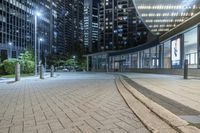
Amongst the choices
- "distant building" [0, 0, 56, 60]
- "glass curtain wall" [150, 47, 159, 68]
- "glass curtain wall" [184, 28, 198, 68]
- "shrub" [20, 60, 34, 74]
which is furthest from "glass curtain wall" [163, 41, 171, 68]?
"distant building" [0, 0, 56, 60]

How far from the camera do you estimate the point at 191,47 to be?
38000mm

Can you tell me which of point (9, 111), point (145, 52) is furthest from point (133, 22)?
point (9, 111)

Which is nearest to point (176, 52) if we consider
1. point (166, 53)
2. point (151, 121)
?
point (166, 53)

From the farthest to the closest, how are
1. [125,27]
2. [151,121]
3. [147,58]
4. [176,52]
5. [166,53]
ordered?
1. [125,27]
2. [147,58]
3. [166,53]
4. [176,52]
5. [151,121]

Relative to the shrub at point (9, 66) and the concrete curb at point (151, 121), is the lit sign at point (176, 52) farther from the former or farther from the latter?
the concrete curb at point (151, 121)

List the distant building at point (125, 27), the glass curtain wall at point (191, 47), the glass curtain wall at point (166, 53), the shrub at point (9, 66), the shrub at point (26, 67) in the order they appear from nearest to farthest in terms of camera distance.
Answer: the glass curtain wall at point (191, 47) → the shrub at point (9, 66) → the shrub at point (26, 67) → the glass curtain wall at point (166, 53) → the distant building at point (125, 27)

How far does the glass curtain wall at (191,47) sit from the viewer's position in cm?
3559

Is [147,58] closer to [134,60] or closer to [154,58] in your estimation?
[154,58]

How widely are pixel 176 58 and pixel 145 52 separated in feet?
68.3

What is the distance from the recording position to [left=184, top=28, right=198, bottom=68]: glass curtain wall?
3559 cm

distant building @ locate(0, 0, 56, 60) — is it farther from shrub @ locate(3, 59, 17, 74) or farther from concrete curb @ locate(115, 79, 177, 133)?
concrete curb @ locate(115, 79, 177, 133)

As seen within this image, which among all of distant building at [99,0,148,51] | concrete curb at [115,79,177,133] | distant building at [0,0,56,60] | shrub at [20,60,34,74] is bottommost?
concrete curb at [115,79,177,133]

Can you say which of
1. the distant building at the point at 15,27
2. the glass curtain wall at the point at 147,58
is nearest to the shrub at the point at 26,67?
the glass curtain wall at the point at 147,58

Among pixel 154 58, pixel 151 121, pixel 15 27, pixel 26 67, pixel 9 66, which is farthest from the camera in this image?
pixel 15 27
